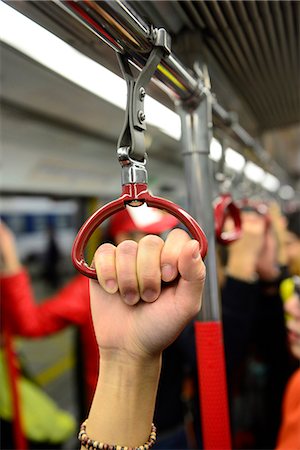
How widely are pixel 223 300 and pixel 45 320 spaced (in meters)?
1.22

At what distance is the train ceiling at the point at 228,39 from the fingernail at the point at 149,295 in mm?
398

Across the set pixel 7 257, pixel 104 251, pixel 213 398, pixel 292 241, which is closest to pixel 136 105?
pixel 104 251

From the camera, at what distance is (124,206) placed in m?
0.52

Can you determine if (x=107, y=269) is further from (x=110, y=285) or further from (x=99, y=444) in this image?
(x=99, y=444)

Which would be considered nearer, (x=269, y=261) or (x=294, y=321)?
(x=294, y=321)

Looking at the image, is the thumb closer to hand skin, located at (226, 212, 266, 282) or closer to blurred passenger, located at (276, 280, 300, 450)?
blurred passenger, located at (276, 280, 300, 450)

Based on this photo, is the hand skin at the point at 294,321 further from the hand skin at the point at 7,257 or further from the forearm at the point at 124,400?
the hand skin at the point at 7,257

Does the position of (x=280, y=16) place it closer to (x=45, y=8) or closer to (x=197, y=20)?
(x=197, y=20)

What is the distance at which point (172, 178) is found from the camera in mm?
3246

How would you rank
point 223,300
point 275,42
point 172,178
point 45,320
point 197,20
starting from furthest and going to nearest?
point 172,178
point 45,320
point 223,300
point 275,42
point 197,20

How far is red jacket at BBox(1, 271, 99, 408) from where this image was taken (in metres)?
2.07

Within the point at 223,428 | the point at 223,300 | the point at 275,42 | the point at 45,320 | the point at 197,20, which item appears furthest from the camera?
the point at 45,320

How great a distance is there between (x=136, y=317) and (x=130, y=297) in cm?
5

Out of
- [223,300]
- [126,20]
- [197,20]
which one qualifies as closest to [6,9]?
[126,20]
